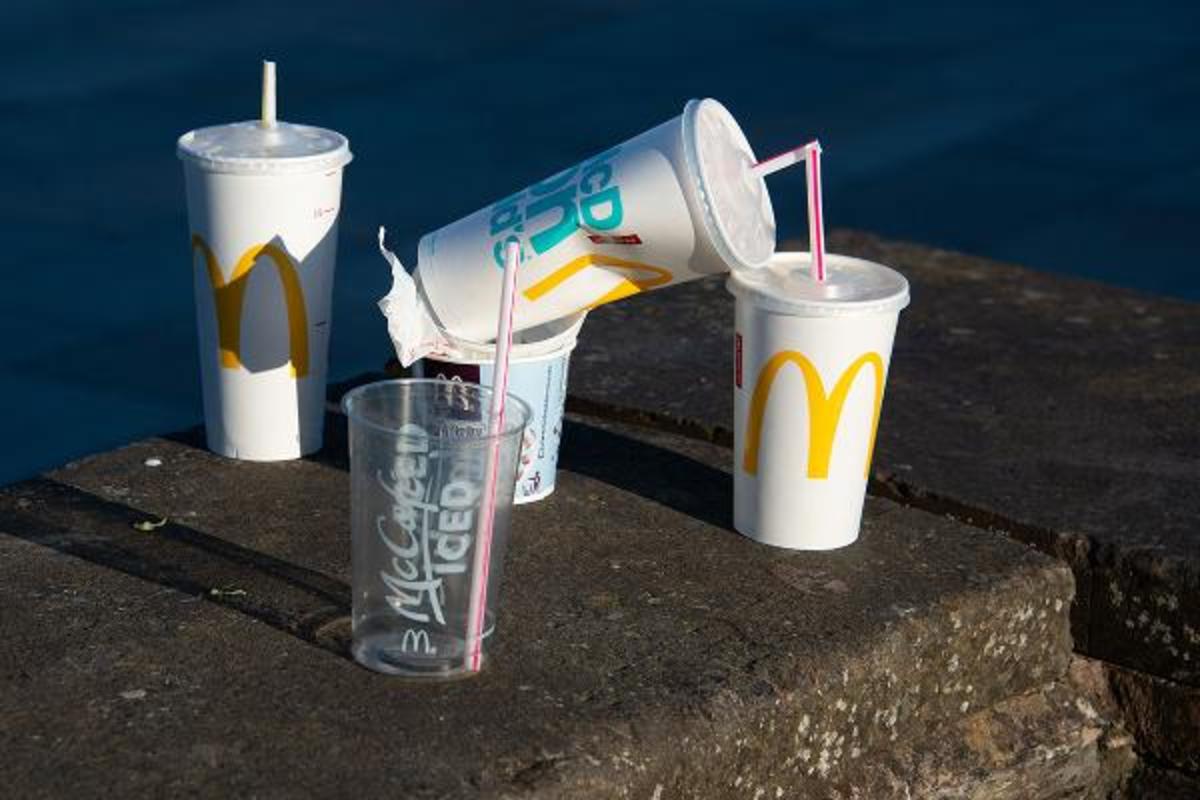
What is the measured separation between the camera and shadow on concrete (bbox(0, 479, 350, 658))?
2584 mm

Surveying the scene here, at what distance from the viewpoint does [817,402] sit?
2.77m

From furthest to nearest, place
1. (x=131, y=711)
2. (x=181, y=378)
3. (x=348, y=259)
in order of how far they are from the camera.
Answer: (x=348, y=259) → (x=181, y=378) → (x=131, y=711)

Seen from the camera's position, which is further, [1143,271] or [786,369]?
[1143,271]

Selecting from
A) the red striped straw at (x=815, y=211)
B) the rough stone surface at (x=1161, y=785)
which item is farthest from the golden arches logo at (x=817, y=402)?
the rough stone surface at (x=1161, y=785)

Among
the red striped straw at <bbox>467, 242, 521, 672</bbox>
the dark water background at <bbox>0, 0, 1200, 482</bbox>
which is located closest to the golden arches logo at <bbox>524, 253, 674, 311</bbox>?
the red striped straw at <bbox>467, 242, 521, 672</bbox>

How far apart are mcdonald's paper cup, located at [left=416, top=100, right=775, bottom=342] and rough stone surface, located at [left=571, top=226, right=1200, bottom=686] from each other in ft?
1.57

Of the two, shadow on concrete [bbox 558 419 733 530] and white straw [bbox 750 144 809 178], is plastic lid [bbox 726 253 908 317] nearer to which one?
white straw [bbox 750 144 809 178]

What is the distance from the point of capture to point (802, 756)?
2543 mm

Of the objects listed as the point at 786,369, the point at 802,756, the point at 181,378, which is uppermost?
the point at 786,369

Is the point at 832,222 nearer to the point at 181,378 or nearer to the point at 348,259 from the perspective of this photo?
the point at 348,259

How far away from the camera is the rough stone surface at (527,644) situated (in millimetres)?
2268

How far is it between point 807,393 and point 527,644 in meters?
0.51

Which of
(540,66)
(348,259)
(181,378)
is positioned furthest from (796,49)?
(181,378)

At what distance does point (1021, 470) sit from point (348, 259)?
2561 mm
